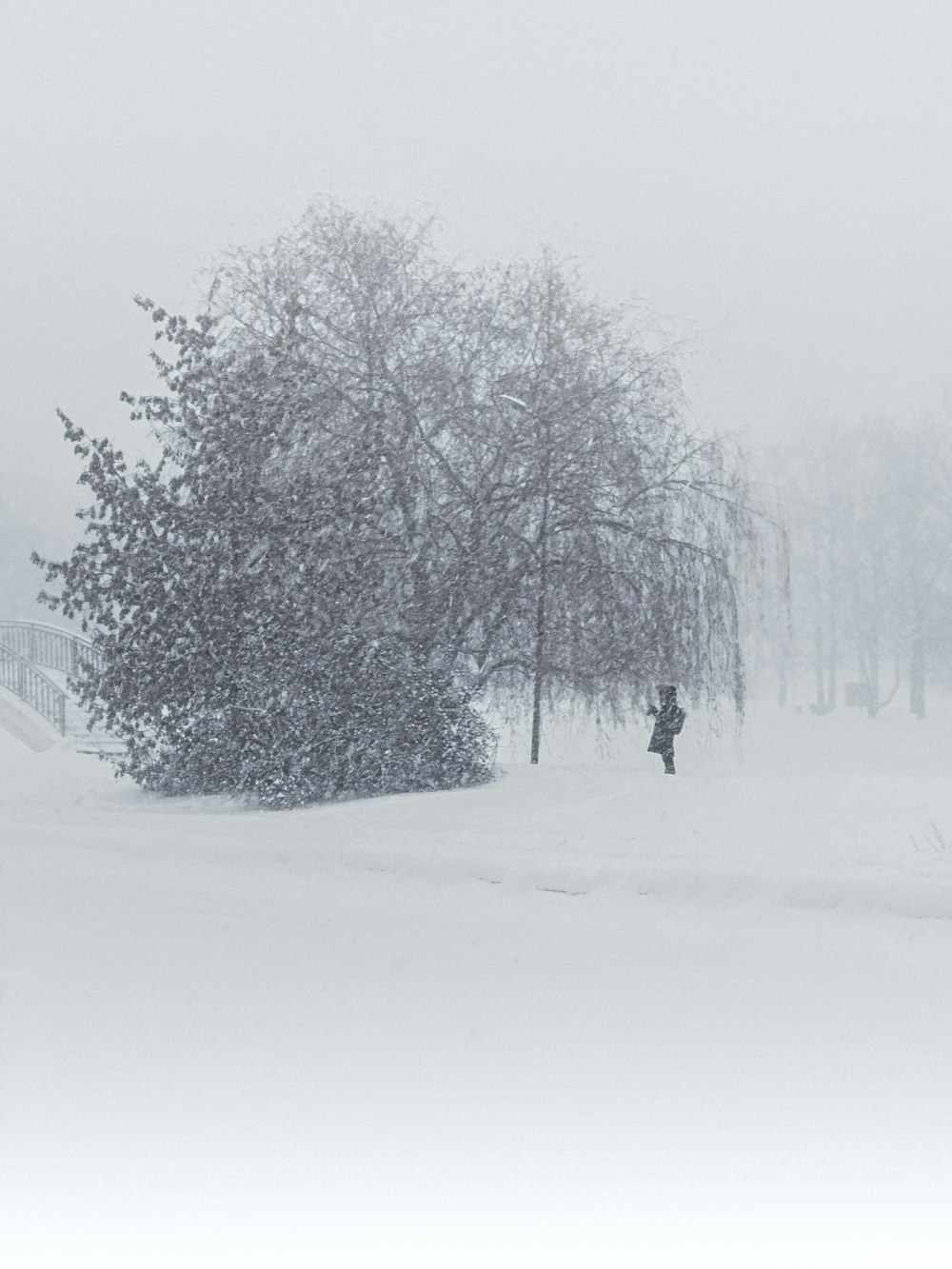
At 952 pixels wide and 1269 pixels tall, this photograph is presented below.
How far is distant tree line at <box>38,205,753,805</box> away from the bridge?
337 inches

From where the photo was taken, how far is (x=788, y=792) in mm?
14883

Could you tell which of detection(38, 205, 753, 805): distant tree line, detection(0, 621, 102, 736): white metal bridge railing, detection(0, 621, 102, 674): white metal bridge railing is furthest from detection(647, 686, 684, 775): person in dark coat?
detection(0, 621, 102, 674): white metal bridge railing

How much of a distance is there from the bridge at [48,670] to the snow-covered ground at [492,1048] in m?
15.4

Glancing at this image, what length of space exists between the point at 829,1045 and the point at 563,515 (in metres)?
13.6

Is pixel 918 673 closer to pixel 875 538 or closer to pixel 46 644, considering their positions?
pixel 875 538

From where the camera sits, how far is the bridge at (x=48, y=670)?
28953 mm

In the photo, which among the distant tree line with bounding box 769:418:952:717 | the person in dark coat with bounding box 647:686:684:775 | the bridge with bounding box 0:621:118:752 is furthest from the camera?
the distant tree line with bounding box 769:418:952:717

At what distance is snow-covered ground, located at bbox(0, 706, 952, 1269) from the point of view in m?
4.51

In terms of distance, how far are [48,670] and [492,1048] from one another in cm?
2801

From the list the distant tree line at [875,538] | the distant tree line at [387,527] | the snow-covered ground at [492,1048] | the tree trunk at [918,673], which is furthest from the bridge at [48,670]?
the tree trunk at [918,673]

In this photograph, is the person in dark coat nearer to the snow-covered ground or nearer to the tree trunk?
the snow-covered ground

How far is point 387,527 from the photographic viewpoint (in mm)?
20297

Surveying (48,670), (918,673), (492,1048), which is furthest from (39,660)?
A: (918,673)

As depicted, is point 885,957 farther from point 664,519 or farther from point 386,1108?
point 664,519
